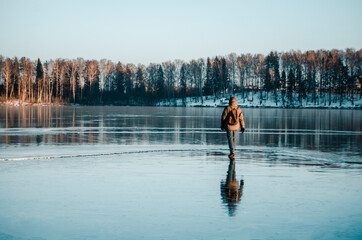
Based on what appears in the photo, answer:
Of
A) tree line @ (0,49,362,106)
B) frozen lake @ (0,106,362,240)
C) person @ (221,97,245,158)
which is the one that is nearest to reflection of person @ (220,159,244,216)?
frozen lake @ (0,106,362,240)

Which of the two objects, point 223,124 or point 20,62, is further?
point 20,62

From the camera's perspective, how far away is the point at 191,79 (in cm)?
15362

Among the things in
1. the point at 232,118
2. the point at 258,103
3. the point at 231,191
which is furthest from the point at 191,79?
the point at 231,191

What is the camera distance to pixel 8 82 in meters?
128

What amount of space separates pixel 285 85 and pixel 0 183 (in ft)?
431

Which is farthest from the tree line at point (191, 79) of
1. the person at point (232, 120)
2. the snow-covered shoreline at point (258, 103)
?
the person at point (232, 120)

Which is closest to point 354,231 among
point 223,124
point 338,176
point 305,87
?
point 338,176

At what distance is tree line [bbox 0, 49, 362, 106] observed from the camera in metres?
123

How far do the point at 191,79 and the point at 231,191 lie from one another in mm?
146248

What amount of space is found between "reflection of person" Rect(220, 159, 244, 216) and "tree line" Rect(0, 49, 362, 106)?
112m

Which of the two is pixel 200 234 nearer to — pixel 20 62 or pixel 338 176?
pixel 338 176

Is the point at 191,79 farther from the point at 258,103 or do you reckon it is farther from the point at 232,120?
the point at 232,120

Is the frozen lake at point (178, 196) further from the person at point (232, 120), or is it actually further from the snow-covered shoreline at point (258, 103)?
the snow-covered shoreline at point (258, 103)

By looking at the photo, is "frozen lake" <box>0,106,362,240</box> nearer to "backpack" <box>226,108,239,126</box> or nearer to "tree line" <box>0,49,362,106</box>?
"backpack" <box>226,108,239,126</box>
